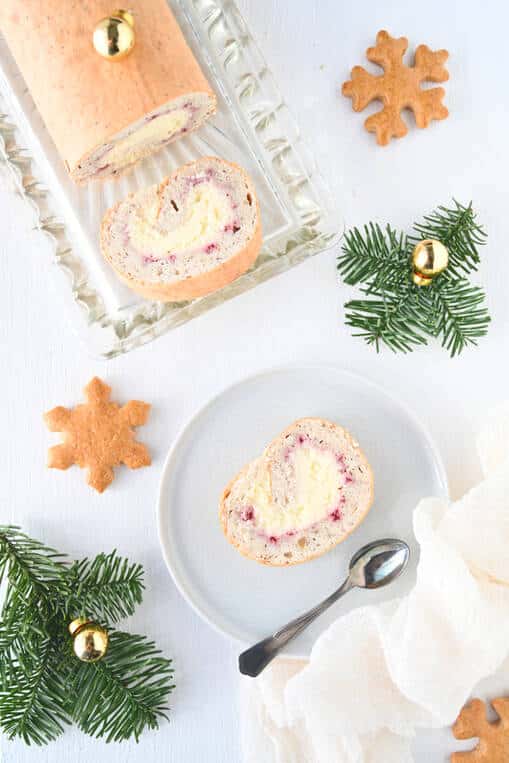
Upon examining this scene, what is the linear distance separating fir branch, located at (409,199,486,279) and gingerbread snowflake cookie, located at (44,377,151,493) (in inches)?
18.8

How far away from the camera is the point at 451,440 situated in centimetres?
118

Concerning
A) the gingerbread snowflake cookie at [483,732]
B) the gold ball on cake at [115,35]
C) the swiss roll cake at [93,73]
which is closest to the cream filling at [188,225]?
the swiss roll cake at [93,73]

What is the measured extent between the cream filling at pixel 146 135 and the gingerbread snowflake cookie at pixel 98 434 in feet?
1.04

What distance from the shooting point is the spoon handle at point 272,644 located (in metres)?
1.10

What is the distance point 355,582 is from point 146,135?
678 millimetres

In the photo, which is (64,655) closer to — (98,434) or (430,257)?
(98,434)

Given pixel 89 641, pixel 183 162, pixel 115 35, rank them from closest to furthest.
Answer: pixel 115 35 < pixel 89 641 < pixel 183 162

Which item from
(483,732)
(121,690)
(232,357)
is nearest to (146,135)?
(232,357)

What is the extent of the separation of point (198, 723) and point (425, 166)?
0.88 metres

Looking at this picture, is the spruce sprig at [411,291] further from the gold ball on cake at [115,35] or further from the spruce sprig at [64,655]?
the spruce sprig at [64,655]

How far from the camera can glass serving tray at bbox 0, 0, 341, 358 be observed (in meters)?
1.13

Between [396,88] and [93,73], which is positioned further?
[396,88]

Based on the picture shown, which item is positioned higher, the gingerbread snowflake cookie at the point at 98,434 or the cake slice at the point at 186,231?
the cake slice at the point at 186,231

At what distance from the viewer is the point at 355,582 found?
1120 mm
